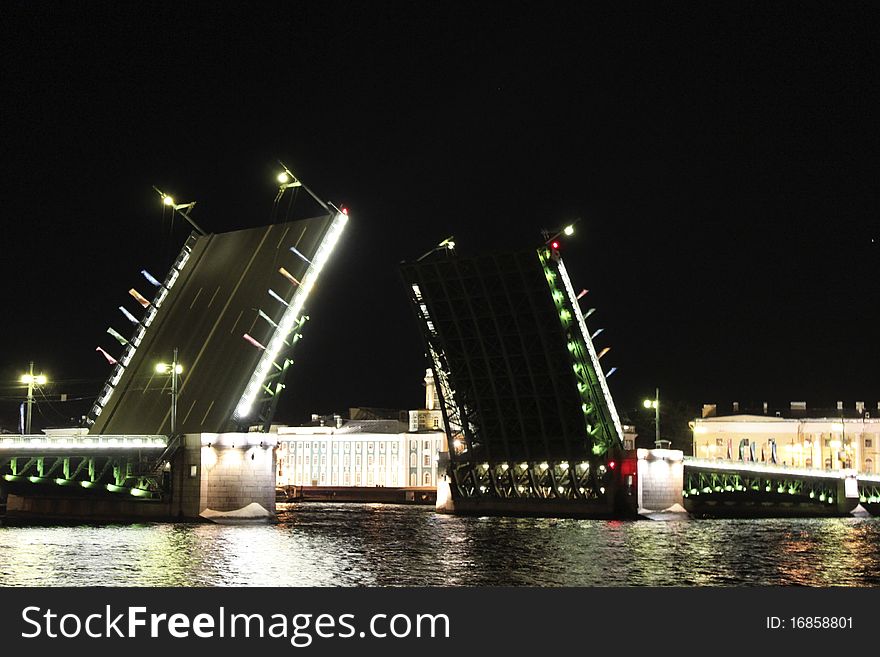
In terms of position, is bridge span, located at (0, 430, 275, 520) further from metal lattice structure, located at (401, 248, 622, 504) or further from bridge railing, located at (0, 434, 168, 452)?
metal lattice structure, located at (401, 248, 622, 504)

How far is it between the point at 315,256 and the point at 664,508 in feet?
66.3

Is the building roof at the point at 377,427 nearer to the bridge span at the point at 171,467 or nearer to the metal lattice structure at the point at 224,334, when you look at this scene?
the metal lattice structure at the point at 224,334

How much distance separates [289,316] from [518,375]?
10289 millimetres

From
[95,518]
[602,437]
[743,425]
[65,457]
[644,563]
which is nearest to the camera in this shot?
[644,563]

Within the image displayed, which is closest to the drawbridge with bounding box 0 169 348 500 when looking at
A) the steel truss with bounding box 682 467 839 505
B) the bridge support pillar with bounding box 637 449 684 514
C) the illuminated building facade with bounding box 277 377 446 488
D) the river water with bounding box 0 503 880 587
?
the river water with bounding box 0 503 880 587

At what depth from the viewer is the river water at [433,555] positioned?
26.5 metres

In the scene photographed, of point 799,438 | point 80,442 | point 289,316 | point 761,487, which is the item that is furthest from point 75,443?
point 799,438

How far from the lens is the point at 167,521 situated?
47.6 meters

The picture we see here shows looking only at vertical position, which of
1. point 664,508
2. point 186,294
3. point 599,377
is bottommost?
point 664,508

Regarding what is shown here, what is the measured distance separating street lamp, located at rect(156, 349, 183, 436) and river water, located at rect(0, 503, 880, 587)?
3.90m

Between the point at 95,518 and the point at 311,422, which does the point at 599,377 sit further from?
the point at 311,422

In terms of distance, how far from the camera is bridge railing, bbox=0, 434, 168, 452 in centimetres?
4472

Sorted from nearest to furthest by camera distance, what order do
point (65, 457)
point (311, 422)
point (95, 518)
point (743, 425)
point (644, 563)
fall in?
1. point (644, 563)
2. point (65, 457)
3. point (95, 518)
4. point (743, 425)
5. point (311, 422)
